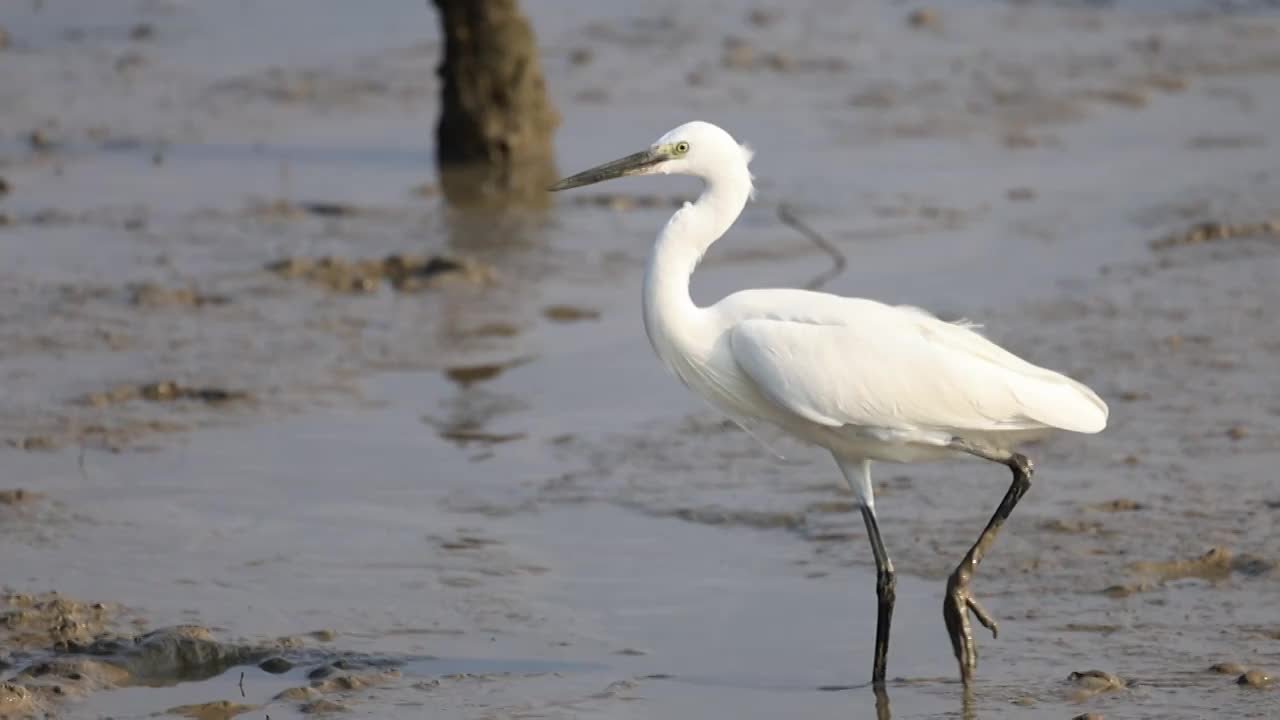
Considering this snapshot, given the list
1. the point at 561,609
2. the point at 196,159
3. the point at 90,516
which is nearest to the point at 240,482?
the point at 90,516

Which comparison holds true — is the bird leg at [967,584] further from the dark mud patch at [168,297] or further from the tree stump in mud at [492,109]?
the tree stump in mud at [492,109]

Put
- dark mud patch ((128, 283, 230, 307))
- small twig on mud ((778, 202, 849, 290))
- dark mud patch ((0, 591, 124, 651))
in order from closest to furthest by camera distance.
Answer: dark mud patch ((0, 591, 124, 651)) < dark mud patch ((128, 283, 230, 307)) < small twig on mud ((778, 202, 849, 290))

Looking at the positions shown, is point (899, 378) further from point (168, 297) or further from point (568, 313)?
point (168, 297)

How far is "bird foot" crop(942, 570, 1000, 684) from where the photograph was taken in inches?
239

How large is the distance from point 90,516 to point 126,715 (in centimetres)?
174

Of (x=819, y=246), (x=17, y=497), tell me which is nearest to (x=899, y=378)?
(x=17, y=497)

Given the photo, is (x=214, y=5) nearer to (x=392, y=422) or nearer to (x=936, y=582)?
(x=392, y=422)

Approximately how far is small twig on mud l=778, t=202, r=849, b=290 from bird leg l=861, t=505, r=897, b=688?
4.23 m

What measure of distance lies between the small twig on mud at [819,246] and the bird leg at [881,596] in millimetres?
4232

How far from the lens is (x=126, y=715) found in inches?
229

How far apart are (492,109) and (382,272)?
97.2 inches

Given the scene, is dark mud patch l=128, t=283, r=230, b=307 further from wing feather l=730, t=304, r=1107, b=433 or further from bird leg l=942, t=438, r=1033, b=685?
bird leg l=942, t=438, r=1033, b=685

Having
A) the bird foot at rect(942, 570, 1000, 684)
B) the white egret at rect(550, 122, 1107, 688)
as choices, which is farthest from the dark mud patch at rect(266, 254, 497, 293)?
the bird foot at rect(942, 570, 1000, 684)

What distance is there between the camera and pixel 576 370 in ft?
31.0
